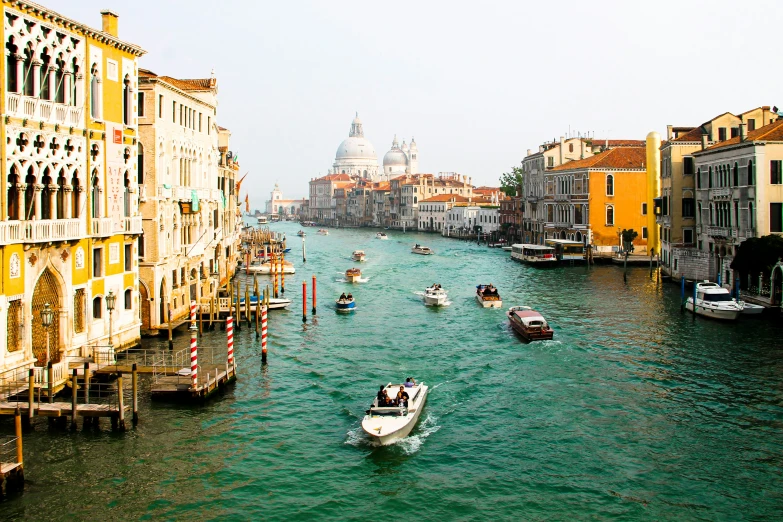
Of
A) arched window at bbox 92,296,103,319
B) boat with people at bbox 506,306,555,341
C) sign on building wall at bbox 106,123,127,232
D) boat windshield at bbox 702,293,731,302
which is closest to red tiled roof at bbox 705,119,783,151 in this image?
boat windshield at bbox 702,293,731,302

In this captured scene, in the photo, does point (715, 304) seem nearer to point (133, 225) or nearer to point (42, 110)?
point (133, 225)

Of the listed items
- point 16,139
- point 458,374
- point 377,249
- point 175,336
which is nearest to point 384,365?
point 458,374

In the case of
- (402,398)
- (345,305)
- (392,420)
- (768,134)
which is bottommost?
(392,420)

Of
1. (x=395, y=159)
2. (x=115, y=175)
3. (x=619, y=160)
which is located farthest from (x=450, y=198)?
(x=115, y=175)

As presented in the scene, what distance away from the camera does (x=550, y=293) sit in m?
38.9

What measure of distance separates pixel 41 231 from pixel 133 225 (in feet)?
16.3

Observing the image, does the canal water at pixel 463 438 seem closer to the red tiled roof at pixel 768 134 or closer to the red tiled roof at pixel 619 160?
the red tiled roof at pixel 768 134

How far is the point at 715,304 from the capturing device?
28625 mm

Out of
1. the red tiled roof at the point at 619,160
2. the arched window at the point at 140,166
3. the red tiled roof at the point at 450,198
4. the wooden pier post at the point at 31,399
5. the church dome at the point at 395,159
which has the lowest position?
the wooden pier post at the point at 31,399

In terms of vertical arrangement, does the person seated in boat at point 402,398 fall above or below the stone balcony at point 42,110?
below

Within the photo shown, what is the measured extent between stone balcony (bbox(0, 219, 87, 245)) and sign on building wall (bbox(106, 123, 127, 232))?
5.40 feet

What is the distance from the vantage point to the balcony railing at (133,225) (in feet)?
71.9

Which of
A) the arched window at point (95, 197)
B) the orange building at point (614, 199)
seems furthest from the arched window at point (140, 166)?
the orange building at point (614, 199)

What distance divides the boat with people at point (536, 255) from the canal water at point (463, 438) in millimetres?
26049
